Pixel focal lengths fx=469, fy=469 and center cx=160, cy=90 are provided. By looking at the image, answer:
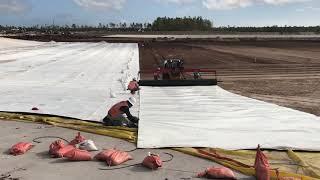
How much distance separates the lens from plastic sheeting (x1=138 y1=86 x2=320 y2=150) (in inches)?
400

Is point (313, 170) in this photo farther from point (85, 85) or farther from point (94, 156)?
point (85, 85)

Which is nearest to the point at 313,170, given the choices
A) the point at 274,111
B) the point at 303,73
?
the point at 274,111

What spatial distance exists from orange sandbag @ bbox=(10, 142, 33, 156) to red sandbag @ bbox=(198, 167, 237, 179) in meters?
3.78

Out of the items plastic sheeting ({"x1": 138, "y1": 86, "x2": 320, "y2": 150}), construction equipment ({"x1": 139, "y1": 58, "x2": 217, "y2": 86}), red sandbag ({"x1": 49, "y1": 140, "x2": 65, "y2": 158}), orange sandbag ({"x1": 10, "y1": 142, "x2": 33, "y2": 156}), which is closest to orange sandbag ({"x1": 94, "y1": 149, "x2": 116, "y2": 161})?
red sandbag ({"x1": 49, "y1": 140, "x2": 65, "y2": 158})

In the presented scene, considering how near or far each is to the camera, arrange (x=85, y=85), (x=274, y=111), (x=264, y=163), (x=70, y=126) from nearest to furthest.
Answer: (x=264, y=163) < (x=70, y=126) < (x=274, y=111) < (x=85, y=85)

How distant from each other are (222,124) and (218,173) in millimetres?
4189

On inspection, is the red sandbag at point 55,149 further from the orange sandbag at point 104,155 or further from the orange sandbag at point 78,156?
the orange sandbag at point 104,155

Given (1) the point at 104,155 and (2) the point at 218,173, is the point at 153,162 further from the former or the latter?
(2) the point at 218,173

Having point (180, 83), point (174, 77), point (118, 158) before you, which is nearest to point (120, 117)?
point (118, 158)

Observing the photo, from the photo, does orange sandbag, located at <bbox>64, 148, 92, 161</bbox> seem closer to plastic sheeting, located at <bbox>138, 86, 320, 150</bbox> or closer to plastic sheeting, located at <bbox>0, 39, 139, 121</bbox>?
plastic sheeting, located at <bbox>138, 86, 320, 150</bbox>

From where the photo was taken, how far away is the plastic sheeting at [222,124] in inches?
400

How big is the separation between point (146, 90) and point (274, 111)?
633 cm

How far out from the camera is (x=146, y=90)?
1894 centimetres

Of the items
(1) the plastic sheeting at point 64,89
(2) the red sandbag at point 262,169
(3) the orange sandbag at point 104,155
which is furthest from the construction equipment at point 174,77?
(2) the red sandbag at point 262,169
